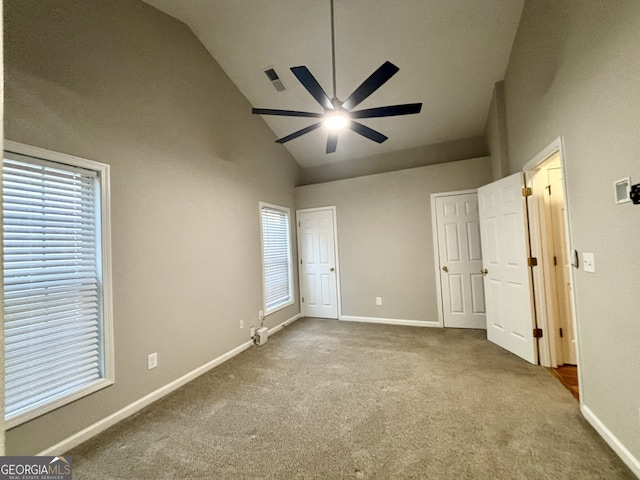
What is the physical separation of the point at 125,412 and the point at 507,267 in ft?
13.0

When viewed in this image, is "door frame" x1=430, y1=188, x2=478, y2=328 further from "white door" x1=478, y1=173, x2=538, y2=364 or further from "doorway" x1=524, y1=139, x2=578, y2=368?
"doorway" x1=524, y1=139, x2=578, y2=368

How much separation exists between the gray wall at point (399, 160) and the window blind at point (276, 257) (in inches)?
42.2

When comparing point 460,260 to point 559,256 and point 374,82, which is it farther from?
point 374,82

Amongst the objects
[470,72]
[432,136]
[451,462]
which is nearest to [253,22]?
[470,72]

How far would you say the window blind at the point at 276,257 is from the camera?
429cm

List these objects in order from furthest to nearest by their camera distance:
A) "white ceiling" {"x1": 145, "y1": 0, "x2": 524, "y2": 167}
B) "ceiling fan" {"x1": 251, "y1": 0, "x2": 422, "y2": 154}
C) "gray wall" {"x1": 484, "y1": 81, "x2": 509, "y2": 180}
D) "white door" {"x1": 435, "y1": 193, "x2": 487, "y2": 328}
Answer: "white door" {"x1": 435, "y1": 193, "x2": 487, "y2": 328}
"gray wall" {"x1": 484, "y1": 81, "x2": 509, "y2": 180}
"white ceiling" {"x1": 145, "y1": 0, "x2": 524, "y2": 167}
"ceiling fan" {"x1": 251, "y1": 0, "x2": 422, "y2": 154}

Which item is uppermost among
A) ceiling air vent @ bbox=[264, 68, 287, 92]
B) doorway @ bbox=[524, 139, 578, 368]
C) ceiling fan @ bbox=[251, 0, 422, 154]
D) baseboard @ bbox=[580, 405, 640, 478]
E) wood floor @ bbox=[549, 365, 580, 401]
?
ceiling air vent @ bbox=[264, 68, 287, 92]

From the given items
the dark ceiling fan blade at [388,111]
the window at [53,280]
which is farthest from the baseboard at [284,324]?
the dark ceiling fan blade at [388,111]

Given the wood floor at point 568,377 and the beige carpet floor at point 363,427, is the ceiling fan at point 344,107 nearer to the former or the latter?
the beige carpet floor at point 363,427

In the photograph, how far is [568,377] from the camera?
8.49 feet

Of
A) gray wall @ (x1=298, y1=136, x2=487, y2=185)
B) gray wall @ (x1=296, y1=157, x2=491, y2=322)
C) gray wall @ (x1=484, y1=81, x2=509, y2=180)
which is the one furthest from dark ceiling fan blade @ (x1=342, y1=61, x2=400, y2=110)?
gray wall @ (x1=298, y1=136, x2=487, y2=185)

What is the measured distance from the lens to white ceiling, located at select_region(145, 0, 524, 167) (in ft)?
9.18

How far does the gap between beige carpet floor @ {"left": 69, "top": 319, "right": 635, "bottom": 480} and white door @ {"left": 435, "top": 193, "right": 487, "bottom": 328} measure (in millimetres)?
961

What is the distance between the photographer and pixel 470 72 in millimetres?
3357
